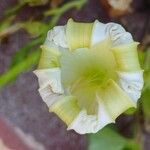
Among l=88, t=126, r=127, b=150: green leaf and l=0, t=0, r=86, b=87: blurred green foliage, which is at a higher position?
l=0, t=0, r=86, b=87: blurred green foliage

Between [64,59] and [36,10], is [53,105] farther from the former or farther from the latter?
[36,10]

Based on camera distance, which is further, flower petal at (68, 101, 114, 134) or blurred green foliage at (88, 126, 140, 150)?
blurred green foliage at (88, 126, 140, 150)

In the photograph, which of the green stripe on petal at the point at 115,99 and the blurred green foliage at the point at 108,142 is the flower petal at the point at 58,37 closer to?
the green stripe on petal at the point at 115,99

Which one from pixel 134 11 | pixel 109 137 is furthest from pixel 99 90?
pixel 134 11

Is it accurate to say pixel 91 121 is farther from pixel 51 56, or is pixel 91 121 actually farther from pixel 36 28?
pixel 36 28

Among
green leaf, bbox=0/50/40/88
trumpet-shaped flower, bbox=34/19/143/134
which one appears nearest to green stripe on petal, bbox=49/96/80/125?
trumpet-shaped flower, bbox=34/19/143/134

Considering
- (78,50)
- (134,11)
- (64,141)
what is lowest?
(64,141)

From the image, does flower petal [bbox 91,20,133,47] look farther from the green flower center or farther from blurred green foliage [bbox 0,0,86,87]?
blurred green foliage [bbox 0,0,86,87]
